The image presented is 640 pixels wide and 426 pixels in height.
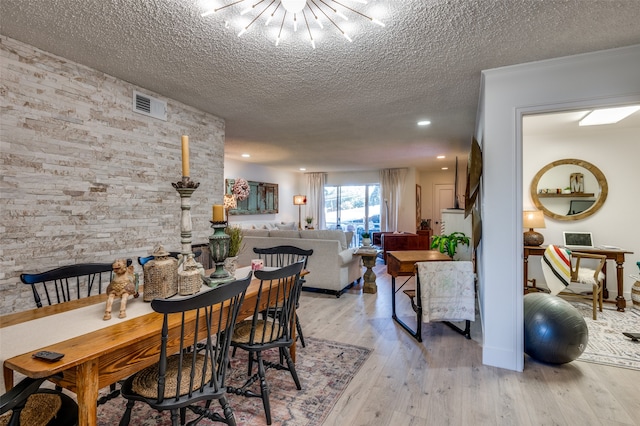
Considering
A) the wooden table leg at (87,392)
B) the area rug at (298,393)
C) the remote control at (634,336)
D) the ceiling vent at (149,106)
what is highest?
the ceiling vent at (149,106)

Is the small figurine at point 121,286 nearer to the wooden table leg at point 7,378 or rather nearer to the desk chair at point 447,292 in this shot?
the wooden table leg at point 7,378

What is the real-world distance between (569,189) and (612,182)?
49 cm

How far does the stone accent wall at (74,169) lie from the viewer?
2217 millimetres

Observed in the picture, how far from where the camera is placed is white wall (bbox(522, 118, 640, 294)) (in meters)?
4.29

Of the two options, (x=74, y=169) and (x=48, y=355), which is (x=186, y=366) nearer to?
(x=48, y=355)

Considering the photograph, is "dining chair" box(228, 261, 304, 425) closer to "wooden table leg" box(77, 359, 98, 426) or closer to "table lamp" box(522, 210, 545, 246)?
"wooden table leg" box(77, 359, 98, 426)

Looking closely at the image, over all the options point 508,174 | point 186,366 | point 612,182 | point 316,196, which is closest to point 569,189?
Result: point 612,182

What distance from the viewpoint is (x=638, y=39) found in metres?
2.14

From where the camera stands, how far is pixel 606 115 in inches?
147

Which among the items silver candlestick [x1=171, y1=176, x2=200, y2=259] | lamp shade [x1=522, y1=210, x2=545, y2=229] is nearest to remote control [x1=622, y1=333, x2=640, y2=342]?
lamp shade [x1=522, y1=210, x2=545, y2=229]

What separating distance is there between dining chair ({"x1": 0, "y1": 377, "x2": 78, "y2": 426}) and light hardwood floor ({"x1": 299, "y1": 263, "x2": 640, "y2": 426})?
1359 mm

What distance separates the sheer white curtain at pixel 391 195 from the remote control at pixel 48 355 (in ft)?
27.3

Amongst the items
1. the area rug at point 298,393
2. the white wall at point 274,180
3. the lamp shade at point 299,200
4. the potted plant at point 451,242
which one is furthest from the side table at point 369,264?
the lamp shade at point 299,200

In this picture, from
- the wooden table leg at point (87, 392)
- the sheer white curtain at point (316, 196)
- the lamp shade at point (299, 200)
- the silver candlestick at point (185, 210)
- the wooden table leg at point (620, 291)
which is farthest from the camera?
the sheer white curtain at point (316, 196)
